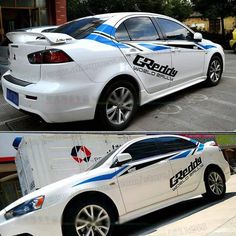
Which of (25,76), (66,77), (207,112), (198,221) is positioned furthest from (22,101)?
(198,221)

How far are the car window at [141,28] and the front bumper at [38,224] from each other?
1.53 metres

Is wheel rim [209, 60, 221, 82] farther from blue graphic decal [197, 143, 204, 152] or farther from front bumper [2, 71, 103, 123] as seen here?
front bumper [2, 71, 103, 123]

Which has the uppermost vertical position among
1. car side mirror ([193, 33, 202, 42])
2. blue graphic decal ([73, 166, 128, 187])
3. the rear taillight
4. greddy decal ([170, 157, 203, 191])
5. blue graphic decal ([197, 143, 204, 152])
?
car side mirror ([193, 33, 202, 42])

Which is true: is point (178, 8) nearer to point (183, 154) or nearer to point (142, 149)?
point (142, 149)

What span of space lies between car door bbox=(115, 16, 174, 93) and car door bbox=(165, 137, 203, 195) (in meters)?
0.60

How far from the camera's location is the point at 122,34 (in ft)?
10.0

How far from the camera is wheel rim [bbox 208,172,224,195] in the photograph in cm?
409

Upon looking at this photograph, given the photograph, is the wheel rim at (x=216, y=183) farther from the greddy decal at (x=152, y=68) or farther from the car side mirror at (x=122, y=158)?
the greddy decal at (x=152, y=68)

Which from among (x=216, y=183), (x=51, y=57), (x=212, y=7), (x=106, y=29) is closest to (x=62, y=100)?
(x=51, y=57)

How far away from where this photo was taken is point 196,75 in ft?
11.4

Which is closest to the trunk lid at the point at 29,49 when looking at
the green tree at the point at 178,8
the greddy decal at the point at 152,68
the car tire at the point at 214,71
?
the greddy decal at the point at 152,68

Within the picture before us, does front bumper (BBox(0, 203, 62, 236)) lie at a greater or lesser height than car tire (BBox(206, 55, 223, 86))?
lesser

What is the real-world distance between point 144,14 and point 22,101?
1.23 metres

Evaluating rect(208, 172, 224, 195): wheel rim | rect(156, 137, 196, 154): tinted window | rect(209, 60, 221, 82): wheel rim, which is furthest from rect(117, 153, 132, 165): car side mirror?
rect(208, 172, 224, 195): wheel rim
